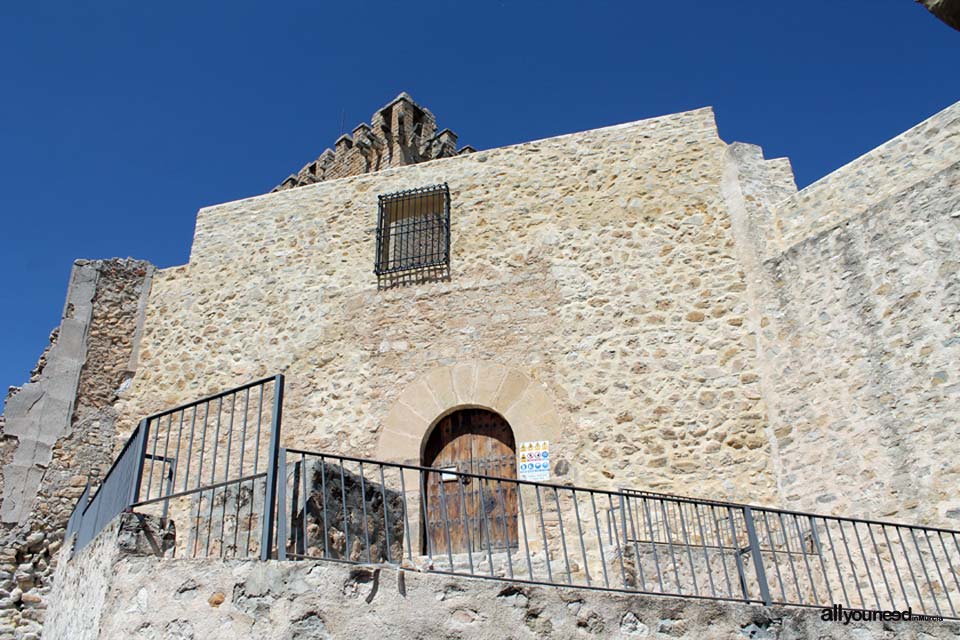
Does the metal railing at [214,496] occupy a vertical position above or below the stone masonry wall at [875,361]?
below

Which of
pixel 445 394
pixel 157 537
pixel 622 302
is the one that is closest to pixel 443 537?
pixel 445 394

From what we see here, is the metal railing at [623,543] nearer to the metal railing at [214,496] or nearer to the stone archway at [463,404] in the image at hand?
the metal railing at [214,496]

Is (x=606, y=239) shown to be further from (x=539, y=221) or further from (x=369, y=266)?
(x=369, y=266)

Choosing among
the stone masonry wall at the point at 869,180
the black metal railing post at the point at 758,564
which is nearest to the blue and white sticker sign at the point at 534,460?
the stone masonry wall at the point at 869,180

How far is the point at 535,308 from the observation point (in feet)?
29.4

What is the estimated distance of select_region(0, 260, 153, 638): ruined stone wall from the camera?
346 inches

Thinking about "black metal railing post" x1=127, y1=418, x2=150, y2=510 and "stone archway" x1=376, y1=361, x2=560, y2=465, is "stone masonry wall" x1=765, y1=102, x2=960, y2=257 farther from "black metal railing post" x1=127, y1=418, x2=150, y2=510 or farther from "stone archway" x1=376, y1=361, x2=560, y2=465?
"black metal railing post" x1=127, y1=418, x2=150, y2=510

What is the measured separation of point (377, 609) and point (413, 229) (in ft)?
22.0

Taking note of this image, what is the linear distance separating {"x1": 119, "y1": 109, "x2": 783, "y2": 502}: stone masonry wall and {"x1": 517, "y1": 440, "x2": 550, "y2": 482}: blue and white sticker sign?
130 millimetres

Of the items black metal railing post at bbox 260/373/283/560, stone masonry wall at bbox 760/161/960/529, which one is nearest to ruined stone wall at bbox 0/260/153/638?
black metal railing post at bbox 260/373/283/560

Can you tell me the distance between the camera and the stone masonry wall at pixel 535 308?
7941 mm

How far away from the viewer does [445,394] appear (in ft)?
28.8

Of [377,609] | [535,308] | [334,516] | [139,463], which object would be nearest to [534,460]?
[535,308]

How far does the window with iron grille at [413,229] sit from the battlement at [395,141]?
700 cm
